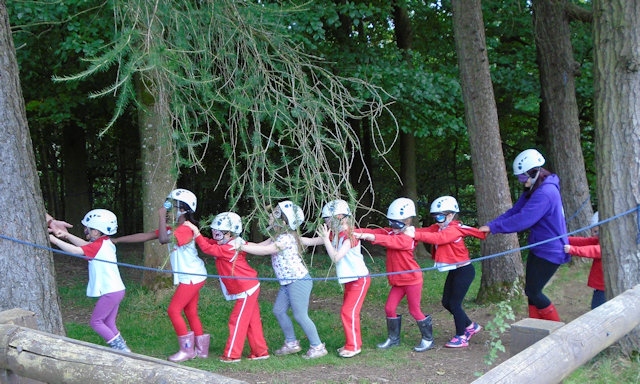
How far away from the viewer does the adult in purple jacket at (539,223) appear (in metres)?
6.48

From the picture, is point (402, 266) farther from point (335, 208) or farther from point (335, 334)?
point (335, 208)

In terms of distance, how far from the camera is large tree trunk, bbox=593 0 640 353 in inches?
223

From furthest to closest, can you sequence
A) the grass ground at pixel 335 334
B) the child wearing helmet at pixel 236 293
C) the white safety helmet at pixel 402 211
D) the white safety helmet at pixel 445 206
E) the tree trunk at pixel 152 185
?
the tree trunk at pixel 152 185, the white safety helmet at pixel 445 206, the white safety helmet at pixel 402 211, the child wearing helmet at pixel 236 293, the grass ground at pixel 335 334

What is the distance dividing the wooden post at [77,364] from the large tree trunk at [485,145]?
20.5ft

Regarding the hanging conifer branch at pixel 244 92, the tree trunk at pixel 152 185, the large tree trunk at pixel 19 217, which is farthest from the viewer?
the tree trunk at pixel 152 185

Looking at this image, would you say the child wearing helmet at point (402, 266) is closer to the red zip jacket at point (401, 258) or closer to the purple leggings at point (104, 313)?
the red zip jacket at point (401, 258)

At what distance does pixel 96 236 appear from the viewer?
22.8 ft

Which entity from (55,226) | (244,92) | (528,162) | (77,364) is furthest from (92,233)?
(528,162)

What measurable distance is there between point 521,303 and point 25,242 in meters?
6.11

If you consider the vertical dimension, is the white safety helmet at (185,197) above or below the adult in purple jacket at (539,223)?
above

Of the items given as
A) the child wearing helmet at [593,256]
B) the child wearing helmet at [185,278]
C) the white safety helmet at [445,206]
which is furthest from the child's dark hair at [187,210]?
the child wearing helmet at [593,256]

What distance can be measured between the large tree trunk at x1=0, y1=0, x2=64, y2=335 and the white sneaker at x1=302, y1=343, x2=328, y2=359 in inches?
103

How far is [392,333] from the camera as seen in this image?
7.31 metres

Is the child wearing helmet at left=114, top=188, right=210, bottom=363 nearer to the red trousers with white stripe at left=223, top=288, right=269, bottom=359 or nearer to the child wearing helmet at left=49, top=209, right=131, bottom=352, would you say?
the child wearing helmet at left=49, top=209, right=131, bottom=352
